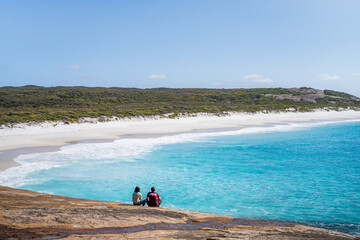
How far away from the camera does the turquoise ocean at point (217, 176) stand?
11336 millimetres

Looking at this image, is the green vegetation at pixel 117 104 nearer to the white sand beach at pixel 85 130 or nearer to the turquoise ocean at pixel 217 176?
the white sand beach at pixel 85 130

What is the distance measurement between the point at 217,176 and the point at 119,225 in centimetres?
1005

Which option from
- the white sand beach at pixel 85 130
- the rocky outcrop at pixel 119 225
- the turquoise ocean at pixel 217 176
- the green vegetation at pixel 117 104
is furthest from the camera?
the green vegetation at pixel 117 104

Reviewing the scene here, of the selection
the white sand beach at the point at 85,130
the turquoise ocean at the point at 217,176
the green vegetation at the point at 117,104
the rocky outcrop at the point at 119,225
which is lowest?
the turquoise ocean at the point at 217,176

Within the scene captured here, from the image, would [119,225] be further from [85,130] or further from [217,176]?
[85,130]

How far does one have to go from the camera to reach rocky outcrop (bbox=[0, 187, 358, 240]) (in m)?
5.73

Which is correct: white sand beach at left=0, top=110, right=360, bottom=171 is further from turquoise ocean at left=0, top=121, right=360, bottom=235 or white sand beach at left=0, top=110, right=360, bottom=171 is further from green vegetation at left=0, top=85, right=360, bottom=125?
turquoise ocean at left=0, top=121, right=360, bottom=235

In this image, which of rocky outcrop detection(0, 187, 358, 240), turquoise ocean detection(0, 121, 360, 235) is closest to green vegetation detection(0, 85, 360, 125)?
turquoise ocean detection(0, 121, 360, 235)

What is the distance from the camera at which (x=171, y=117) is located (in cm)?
4231

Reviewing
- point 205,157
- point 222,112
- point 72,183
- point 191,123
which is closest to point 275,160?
point 205,157

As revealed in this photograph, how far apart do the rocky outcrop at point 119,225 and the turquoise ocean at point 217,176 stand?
347 cm

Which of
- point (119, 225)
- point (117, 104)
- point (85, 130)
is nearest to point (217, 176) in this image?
point (119, 225)

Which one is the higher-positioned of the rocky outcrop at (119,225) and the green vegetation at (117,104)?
the green vegetation at (117,104)

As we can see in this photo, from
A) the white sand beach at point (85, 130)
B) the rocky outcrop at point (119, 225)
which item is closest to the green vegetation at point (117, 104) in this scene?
the white sand beach at point (85, 130)
